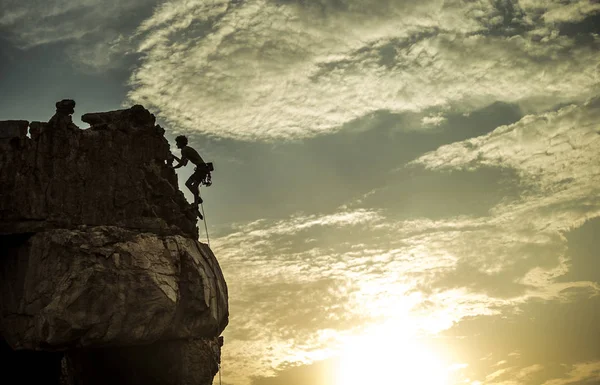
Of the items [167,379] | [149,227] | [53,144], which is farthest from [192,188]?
[167,379]

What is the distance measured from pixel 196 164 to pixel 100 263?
826 cm

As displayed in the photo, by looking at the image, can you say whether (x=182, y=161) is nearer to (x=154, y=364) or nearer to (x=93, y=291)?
(x=93, y=291)

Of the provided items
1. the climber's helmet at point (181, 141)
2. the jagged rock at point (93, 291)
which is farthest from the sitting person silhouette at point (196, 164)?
the jagged rock at point (93, 291)

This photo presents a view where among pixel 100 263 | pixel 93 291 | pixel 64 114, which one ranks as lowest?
pixel 93 291

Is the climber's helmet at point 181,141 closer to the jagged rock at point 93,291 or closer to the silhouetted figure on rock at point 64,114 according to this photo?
the silhouetted figure on rock at point 64,114

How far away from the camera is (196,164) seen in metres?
31.6

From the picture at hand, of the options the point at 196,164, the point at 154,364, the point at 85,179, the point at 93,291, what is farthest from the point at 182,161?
the point at 154,364

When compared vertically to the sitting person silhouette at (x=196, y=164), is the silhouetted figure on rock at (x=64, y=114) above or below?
above

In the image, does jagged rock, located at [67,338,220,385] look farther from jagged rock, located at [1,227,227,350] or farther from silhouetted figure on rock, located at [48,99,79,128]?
silhouetted figure on rock, located at [48,99,79,128]

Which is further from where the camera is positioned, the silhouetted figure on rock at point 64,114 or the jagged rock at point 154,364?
the silhouetted figure on rock at point 64,114

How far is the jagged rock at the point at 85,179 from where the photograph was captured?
1042 inches

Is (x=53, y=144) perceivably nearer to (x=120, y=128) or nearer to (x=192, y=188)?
(x=120, y=128)

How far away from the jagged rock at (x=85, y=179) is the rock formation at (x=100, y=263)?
43 mm

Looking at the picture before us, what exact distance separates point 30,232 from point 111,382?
23.5 ft
